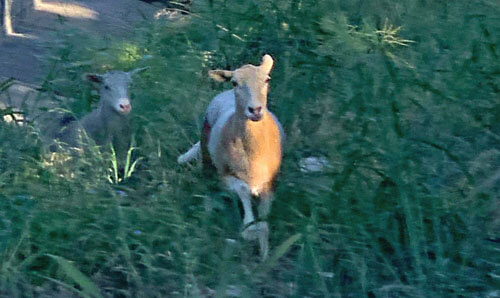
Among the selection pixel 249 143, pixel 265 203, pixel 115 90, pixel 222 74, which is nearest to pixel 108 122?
pixel 115 90

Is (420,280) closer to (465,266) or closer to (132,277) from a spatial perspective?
(465,266)

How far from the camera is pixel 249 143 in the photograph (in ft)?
13.2

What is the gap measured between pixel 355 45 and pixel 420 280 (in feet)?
6.04

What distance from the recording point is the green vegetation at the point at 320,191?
348 centimetres

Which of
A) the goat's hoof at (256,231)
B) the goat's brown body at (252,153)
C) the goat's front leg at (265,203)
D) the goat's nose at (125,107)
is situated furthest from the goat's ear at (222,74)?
the goat's nose at (125,107)

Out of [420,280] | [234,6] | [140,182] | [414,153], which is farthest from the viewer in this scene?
[234,6]

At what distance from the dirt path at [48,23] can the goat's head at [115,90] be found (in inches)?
54.0

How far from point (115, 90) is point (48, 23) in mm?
3782

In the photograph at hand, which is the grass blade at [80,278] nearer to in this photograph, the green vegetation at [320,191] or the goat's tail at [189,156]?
the green vegetation at [320,191]

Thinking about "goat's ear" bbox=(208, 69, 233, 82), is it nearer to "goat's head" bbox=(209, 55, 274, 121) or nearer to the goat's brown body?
"goat's head" bbox=(209, 55, 274, 121)

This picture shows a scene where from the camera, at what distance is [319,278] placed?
3.38 m

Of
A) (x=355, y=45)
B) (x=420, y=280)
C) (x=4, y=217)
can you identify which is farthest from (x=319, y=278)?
(x=355, y=45)

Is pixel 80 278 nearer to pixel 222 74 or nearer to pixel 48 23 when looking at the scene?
pixel 222 74

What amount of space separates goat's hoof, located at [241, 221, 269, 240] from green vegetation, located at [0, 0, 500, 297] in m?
0.06
